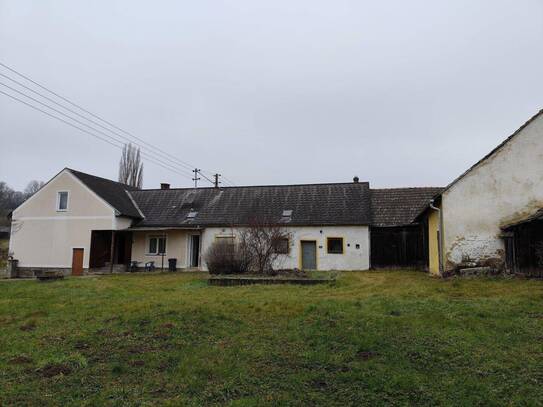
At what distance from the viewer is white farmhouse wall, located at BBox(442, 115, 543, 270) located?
619 inches

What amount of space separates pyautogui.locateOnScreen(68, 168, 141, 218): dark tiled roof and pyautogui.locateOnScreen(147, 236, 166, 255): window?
200 centimetres

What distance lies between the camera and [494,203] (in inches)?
631

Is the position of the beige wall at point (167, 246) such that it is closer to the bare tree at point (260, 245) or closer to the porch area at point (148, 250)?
the porch area at point (148, 250)

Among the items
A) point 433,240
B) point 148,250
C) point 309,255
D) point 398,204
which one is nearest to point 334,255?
point 309,255

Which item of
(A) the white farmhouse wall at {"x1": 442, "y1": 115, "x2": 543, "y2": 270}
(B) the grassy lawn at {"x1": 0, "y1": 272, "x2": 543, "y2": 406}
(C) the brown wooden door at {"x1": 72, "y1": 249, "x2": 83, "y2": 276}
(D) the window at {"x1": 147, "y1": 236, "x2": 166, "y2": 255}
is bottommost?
(B) the grassy lawn at {"x1": 0, "y1": 272, "x2": 543, "y2": 406}

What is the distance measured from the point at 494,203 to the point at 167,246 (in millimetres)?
18763

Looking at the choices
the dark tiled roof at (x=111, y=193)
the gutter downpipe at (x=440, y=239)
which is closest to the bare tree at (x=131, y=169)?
the dark tiled roof at (x=111, y=193)

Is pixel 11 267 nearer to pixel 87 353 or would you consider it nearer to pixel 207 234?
pixel 207 234

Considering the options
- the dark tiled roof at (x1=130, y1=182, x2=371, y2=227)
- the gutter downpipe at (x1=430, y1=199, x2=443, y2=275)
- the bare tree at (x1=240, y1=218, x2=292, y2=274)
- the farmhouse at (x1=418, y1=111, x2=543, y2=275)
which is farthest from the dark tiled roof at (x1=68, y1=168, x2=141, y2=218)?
the farmhouse at (x1=418, y1=111, x2=543, y2=275)

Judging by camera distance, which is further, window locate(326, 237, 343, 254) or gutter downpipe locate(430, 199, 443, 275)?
window locate(326, 237, 343, 254)

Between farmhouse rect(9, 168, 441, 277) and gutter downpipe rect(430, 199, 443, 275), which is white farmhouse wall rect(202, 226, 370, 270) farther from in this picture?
gutter downpipe rect(430, 199, 443, 275)

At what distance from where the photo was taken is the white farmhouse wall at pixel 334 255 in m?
24.0

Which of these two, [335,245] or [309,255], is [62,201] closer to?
[309,255]

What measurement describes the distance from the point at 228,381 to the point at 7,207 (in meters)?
64.9
